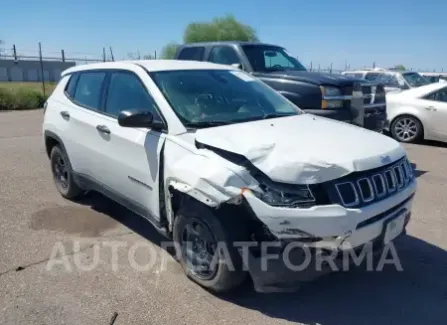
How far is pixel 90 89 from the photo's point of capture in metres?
4.73

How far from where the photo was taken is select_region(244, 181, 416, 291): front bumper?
2.72m

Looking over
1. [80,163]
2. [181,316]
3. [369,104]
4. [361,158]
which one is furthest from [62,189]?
[369,104]

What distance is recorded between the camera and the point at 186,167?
3133 mm

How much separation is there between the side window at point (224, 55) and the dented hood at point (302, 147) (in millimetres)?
4565

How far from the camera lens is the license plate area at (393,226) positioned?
3060 mm

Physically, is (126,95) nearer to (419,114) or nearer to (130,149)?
(130,149)

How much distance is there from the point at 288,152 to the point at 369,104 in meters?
4.90

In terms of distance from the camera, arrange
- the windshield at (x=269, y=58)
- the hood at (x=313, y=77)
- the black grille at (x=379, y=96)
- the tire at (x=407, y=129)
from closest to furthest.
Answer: the hood at (x=313, y=77)
the black grille at (x=379, y=96)
the windshield at (x=269, y=58)
the tire at (x=407, y=129)

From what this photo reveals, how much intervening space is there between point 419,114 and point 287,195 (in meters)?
7.96

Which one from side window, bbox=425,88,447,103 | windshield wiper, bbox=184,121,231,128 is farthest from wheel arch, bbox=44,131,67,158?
side window, bbox=425,88,447,103

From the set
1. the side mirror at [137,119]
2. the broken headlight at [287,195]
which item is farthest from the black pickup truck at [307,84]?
the broken headlight at [287,195]

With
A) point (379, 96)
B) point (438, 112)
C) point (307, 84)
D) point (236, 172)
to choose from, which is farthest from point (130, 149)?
point (438, 112)

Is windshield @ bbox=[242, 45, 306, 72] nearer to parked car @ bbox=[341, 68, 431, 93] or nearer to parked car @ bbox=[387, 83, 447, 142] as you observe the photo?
parked car @ bbox=[387, 83, 447, 142]

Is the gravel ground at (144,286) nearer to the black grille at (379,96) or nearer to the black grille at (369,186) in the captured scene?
the black grille at (369,186)
